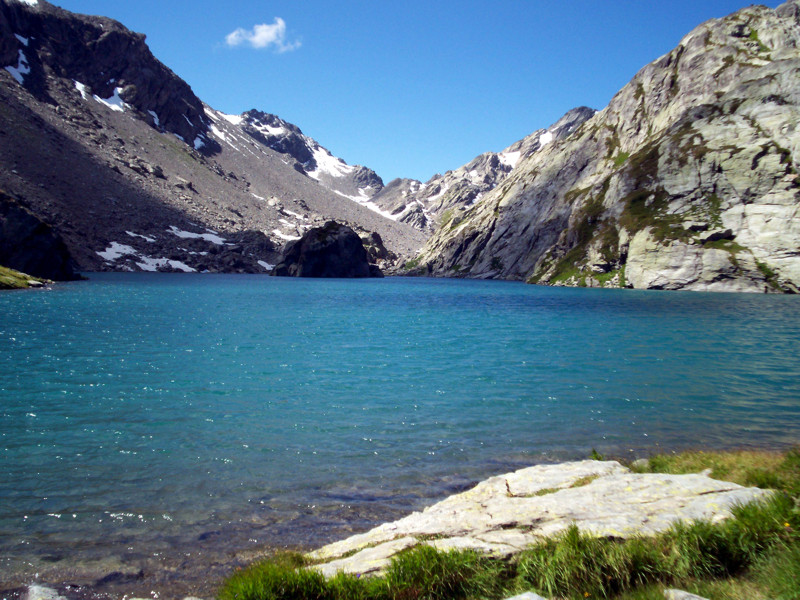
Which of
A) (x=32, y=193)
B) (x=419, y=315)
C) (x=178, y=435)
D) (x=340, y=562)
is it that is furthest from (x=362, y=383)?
(x=32, y=193)

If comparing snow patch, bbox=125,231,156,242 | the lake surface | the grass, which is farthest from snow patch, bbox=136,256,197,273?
the lake surface

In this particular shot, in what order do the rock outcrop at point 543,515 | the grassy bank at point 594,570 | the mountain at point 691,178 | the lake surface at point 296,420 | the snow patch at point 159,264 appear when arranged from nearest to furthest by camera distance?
the grassy bank at point 594,570, the rock outcrop at point 543,515, the lake surface at point 296,420, the mountain at point 691,178, the snow patch at point 159,264

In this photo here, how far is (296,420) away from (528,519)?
41.4 ft

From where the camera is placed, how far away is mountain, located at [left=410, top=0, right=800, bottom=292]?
100688 mm

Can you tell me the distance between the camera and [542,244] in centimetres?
17475

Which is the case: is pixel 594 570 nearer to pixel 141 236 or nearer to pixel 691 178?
pixel 691 178

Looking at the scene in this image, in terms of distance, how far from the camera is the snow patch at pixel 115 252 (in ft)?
566

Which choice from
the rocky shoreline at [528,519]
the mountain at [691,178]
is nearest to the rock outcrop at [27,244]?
the rocky shoreline at [528,519]

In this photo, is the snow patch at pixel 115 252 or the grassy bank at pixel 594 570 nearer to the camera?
the grassy bank at pixel 594 570

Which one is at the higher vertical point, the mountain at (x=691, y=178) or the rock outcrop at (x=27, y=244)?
the mountain at (x=691, y=178)

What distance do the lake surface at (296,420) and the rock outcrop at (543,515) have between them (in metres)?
2.48

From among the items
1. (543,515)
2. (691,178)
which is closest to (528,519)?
(543,515)

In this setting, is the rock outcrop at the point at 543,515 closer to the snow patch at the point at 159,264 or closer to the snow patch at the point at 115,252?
the snow patch at the point at 159,264

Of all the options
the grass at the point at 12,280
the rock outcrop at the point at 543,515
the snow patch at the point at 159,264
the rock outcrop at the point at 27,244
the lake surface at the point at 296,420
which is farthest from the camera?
the snow patch at the point at 159,264
